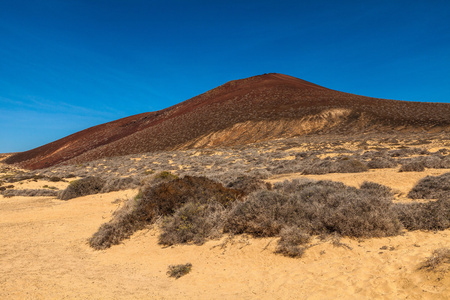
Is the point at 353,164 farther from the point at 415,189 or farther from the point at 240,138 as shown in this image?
the point at 240,138

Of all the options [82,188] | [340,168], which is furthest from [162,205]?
[340,168]

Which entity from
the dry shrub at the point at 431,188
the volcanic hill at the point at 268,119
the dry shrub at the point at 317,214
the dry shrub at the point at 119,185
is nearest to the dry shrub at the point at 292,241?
the dry shrub at the point at 317,214

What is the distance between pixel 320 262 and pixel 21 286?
18.6ft

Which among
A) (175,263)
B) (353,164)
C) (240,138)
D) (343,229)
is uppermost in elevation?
(240,138)

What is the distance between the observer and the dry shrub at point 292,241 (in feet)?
18.5

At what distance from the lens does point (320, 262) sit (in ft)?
17.2

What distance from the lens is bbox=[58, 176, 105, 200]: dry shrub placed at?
47.0 ft

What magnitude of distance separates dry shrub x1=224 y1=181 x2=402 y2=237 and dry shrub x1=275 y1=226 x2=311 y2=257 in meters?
0.34

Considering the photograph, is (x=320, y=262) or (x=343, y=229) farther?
(x=343, y=229)

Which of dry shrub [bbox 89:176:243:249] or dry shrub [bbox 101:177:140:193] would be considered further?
dry shrub [bbox 101:177:140:193]

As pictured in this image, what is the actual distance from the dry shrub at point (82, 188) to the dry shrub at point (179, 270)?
35.9ft

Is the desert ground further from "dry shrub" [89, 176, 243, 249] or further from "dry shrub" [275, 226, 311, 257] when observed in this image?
"dry shrub" [89, 176, 243, 249]

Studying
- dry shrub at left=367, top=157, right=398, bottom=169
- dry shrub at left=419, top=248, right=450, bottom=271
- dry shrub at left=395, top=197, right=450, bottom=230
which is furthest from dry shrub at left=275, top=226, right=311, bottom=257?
dry shrub at left=367, top=157, right=398, bottom=169

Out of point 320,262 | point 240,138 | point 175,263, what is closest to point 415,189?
point 320,262
